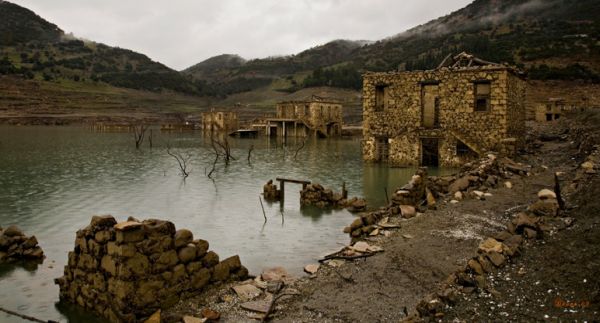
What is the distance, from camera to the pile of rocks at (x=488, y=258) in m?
7.60

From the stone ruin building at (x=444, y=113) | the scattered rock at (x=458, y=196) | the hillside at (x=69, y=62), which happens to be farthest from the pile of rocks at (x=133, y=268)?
the hillside at (x=69, y=62)

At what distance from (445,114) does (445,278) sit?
752 inches

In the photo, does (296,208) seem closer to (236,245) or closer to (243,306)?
(236,245)

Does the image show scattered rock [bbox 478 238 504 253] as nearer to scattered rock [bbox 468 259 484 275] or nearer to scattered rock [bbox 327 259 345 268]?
scattered rock [bbox 468 259 484 275]

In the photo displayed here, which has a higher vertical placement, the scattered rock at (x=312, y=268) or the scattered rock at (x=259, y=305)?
the scattered rock at (x=259, y=305)

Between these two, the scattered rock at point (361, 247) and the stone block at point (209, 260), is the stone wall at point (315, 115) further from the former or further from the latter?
the stone block at point (209, 260)

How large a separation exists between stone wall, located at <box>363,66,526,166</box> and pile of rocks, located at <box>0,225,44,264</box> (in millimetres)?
20891

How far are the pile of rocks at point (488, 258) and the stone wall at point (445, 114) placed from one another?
15.4 meters

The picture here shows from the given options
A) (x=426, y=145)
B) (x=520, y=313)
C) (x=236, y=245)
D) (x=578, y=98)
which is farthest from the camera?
(x=578, y=98)

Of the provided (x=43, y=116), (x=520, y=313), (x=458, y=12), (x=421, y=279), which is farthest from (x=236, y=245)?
(x=458, y=12)

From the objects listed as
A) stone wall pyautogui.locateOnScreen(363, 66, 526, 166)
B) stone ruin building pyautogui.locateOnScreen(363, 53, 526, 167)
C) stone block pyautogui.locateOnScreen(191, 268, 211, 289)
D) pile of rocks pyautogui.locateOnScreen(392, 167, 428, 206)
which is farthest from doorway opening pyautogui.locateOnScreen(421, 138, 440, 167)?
stone block pyautogui.locateOnScreen(191, 268, 211, 289)

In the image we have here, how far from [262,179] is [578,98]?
4764 centimetres

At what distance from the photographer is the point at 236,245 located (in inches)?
557

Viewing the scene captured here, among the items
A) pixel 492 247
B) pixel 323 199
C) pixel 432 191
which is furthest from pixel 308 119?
pixel 492 247
